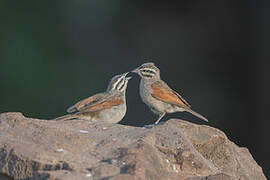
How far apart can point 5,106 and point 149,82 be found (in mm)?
5813

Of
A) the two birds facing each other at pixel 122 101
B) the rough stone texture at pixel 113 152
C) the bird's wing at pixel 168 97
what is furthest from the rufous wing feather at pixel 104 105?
the rough stone texture at pixel 113 152

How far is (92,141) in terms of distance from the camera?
614 centimetres

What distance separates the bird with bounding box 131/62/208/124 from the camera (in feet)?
32.9

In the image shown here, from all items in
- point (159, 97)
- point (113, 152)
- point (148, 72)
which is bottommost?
point (159, 97)

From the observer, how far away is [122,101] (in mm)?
9641

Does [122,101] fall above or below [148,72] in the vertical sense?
below

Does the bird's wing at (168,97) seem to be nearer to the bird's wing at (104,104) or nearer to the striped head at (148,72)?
the striped head at (148,72)

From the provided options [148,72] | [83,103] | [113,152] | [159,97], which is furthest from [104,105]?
[113,152]

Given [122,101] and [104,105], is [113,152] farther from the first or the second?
[122,101]

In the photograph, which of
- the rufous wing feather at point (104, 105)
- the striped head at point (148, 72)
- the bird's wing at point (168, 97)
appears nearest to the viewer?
the rufous wing feather at point (104, 105)

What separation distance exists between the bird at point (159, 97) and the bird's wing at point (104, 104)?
68cm

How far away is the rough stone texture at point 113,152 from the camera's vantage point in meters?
5.43

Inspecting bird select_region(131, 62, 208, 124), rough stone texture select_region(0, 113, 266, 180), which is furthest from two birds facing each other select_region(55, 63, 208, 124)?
rough stone texture select_region(0, 113, 266, 180)

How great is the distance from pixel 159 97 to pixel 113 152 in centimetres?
428
